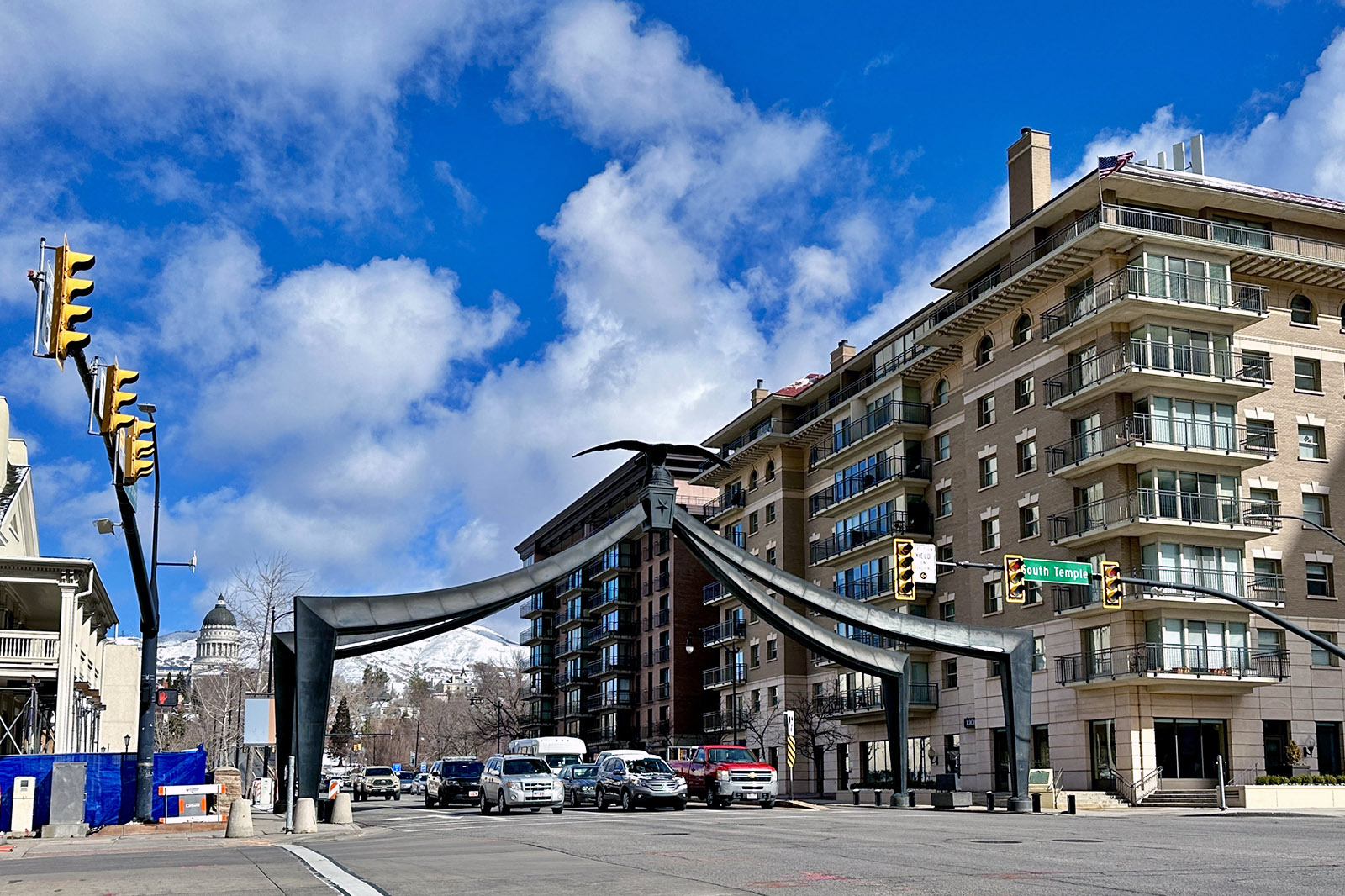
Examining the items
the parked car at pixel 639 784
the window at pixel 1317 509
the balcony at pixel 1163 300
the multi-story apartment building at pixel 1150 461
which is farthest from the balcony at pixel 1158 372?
the parked car at pixel 639 784

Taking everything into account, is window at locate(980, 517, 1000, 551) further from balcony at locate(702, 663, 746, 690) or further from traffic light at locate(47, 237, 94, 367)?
traffic light at locate(47, 237, 94, 367)

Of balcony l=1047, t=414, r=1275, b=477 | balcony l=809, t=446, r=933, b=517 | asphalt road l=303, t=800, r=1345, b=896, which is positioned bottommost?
asphalt road l=303, t=800, r=1345, b=896

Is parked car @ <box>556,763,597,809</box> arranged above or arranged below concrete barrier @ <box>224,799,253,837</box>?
below

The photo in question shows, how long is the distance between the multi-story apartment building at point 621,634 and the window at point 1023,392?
102 feet

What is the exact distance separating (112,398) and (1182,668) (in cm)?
4261

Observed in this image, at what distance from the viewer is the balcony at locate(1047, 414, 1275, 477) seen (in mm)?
50156

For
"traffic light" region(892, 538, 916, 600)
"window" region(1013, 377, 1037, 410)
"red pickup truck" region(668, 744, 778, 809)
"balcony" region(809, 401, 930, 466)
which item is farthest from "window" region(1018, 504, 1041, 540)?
"traffic light" region(892, 538, 916, 600)

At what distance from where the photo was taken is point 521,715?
129125 millimetres

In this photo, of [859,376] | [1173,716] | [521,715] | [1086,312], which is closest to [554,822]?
[1173,716]

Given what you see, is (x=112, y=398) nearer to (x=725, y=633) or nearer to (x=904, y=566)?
(x=904, y=566)

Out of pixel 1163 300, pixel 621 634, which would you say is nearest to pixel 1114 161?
pixel 1163 300

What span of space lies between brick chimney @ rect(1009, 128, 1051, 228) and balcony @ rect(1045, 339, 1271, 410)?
959cm

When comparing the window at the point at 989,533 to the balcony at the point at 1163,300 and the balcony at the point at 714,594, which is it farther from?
the balcony at the point at 714,594

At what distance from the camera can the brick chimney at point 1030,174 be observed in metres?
59.5
